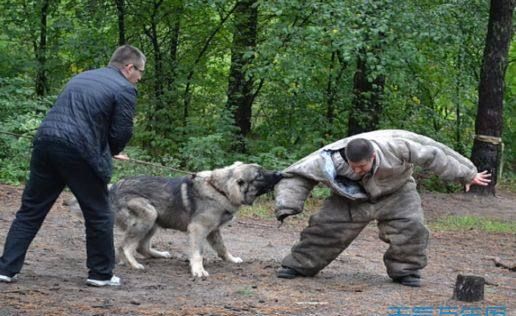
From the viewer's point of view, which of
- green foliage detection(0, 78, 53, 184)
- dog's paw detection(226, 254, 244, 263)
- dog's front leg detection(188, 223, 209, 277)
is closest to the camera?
dog's front leg detection(188, 223, 209, 277)

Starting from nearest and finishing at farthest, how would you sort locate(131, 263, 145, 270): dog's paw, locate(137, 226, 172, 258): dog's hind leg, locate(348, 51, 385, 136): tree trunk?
1. locate(131, 263, 145, 270): dog's paw
2. locate(137, 226, 172, 258): dog's hind leg
3. locate(348, 51, 385, 136): tree trunk

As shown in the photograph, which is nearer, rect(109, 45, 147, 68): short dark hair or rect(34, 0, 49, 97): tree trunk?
rect(109, 45, 147, 68): short dark hair

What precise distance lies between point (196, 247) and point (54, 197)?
158 cm

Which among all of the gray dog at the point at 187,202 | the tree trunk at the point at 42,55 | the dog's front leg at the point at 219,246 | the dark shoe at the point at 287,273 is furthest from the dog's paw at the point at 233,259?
the tree trunk at the point at 42,55

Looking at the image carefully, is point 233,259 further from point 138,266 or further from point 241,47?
point 241,47

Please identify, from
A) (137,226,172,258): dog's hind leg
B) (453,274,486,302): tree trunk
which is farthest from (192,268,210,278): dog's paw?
(453,274,486,302): tree trunk

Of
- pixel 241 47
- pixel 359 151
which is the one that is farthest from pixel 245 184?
pixel 241 47

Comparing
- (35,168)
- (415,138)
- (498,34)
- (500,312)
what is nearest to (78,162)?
(35,168)

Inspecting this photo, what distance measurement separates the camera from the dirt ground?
589cm

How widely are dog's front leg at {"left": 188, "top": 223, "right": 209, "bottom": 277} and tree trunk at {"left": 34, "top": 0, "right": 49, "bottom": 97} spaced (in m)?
11.3

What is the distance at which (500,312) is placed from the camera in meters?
6.04

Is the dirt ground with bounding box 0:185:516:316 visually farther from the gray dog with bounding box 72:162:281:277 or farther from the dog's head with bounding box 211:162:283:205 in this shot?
the dog's head with bounding box 211:162:283:205

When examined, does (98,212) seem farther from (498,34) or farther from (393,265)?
(498,34)

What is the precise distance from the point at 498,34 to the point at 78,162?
10.3 metres
